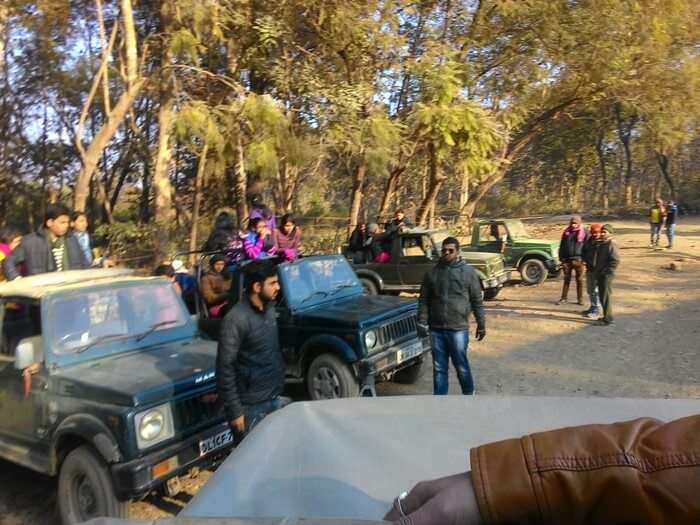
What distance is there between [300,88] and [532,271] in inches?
285

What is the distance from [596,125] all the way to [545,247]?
24.8 meters

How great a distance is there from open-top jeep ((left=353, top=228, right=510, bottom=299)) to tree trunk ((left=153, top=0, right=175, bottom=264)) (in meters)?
5.08

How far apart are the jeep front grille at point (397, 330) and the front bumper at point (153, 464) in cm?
243

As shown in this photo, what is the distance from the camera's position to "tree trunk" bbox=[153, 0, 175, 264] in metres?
13.0

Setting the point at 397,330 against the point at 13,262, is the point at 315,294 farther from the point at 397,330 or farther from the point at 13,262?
the point at 13,262

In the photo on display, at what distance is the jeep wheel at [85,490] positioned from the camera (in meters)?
3.78

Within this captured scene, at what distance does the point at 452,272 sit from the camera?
20.4ft

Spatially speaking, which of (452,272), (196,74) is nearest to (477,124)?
(196,74)

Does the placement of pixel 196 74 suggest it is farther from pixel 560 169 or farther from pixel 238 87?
pixel 560 169

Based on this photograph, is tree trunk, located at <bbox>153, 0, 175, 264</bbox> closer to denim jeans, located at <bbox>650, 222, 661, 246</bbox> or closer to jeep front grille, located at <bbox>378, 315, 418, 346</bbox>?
jeep front grille, located at <bbox>378, 315, 418, 346</bbox>

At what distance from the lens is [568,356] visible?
8.27m

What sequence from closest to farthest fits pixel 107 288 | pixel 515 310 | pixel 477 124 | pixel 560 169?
1. pixel 107 288
2. pixel 515 310
3. pixel 477 124
4. pixel 560 169

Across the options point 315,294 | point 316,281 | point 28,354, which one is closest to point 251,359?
point 28,354

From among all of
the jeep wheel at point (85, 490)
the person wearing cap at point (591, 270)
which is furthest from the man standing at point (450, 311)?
the person wearing cap at point (591, 270)
